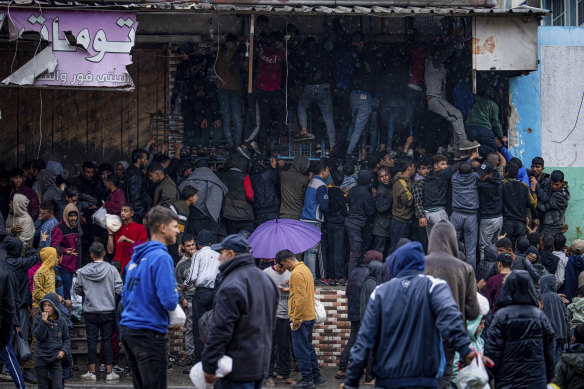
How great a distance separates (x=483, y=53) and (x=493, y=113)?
160cm

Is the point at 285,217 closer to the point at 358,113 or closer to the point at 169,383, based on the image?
the point at 358,113

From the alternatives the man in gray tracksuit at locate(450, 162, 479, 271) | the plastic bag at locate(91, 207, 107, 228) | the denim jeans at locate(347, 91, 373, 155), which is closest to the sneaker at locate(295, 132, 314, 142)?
the denim jeans at locate(347, 91, 373, 155)

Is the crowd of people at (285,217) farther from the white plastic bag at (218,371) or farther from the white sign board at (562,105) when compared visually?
the white sign board at (562,105)

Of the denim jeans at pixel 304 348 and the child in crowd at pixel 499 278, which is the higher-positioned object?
the child in crowd at pixel 499 278

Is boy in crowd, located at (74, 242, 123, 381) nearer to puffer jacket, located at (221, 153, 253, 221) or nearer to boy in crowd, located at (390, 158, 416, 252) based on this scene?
puffer jacket, located at (221, 153, 253, 221)

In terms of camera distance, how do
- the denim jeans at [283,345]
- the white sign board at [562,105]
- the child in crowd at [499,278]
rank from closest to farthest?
the child in crowd at [499,278] < the denim jeans at [283,345] < the white sign board at [562,105]

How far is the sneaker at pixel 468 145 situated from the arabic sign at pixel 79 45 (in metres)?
5.69

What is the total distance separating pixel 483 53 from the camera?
472 inches

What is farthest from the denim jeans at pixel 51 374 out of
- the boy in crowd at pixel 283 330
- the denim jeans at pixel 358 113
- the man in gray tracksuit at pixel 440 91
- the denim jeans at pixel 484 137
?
the man in gray tracksuit at pixel 440 91

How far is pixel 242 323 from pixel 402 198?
260 inches

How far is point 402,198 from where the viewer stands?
12023 millimetres

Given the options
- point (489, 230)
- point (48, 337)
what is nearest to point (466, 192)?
point (489, 230)

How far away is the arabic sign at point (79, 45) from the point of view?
1110 centimetres

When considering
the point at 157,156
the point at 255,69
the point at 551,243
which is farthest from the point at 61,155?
the point at 551,243
